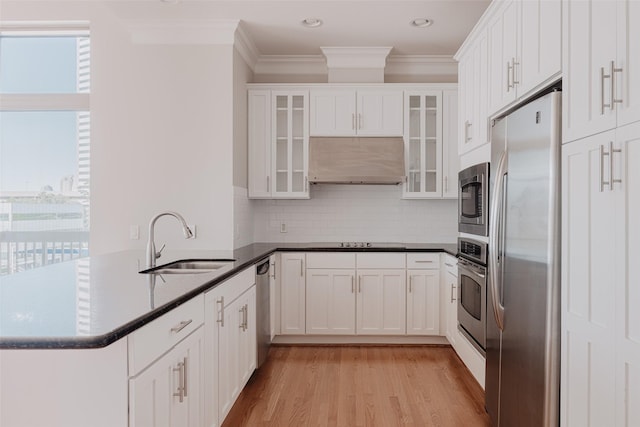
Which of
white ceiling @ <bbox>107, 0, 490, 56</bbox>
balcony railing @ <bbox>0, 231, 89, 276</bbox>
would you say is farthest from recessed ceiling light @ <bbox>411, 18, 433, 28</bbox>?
balcony railing @ <bbox>0, 231, 89, 276</bbox>

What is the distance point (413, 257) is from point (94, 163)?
9.88 feet

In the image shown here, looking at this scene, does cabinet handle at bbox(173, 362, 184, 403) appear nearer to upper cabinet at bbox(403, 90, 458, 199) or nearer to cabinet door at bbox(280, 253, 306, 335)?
cabinet door at bbox(280, 253, 306, 335)

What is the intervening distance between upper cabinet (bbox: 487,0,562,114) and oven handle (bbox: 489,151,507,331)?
1.33ft

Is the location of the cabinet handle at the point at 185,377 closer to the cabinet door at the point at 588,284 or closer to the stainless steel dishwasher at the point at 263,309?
the stainless steel dishwasher at the point at 263,309

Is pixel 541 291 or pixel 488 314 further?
pixel 488 314

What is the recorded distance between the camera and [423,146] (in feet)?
14.0

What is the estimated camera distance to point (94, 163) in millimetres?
3752

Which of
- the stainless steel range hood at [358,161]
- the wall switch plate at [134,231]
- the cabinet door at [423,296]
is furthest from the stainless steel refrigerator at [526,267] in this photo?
the wall switch plate at [134,231]

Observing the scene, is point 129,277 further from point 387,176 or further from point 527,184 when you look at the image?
point 387,176

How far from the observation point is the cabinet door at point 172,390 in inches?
52.7

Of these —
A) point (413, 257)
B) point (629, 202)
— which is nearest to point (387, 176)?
point (413, 257)

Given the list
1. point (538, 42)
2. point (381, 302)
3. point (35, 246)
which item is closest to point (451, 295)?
point (381, 302)

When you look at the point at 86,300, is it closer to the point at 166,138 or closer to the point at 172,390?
the point at 172,390

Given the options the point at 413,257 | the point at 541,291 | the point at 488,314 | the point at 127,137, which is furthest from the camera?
the point at 413,257
